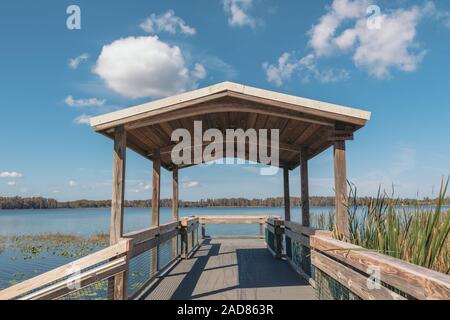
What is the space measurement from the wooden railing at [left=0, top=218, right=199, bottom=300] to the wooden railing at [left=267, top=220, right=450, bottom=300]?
2073 millimetres

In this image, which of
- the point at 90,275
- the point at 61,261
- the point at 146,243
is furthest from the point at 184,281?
the point at 61,261

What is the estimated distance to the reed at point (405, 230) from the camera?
7.77 ft

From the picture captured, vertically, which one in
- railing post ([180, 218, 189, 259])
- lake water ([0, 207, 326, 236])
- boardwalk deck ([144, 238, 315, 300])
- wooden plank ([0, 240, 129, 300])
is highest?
wooden plank ([0, 240, 129, 300])

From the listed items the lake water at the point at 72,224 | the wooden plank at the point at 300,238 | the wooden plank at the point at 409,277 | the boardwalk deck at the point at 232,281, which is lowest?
the lake water at the point at 72,224

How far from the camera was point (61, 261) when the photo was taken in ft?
37.1

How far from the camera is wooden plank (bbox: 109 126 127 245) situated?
13.2 ft

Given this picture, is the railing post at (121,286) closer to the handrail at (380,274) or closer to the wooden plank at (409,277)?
the handrail at (380,274)

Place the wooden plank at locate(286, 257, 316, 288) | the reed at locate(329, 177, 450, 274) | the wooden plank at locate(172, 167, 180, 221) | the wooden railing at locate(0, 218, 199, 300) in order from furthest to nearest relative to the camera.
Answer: the wooden plank at locate(172, 167, 180, 221), the wooden plank at locate(286, 257, 316, 288), the reed at locate(329, 177, 450, 274), the wooden railing at locate(0, 218, 199, 300)

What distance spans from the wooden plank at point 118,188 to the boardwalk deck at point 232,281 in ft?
3.92

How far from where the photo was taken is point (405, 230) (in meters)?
2.89

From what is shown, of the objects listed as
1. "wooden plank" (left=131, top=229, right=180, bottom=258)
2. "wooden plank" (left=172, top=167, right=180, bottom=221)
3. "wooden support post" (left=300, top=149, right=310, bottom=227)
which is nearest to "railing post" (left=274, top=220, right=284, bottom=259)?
"wooden support post" (left=300, top=149, right=310, bottom=227)

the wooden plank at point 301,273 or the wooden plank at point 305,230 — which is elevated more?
the wooden plank at point 305,230

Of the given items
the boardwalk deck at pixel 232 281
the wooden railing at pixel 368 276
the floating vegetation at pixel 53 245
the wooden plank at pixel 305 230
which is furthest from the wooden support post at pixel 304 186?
the floating vegetation at pixel 53 245

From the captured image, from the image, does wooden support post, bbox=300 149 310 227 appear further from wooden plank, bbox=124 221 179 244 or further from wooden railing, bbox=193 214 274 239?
wooden railing, bbox=193 214 274 239
